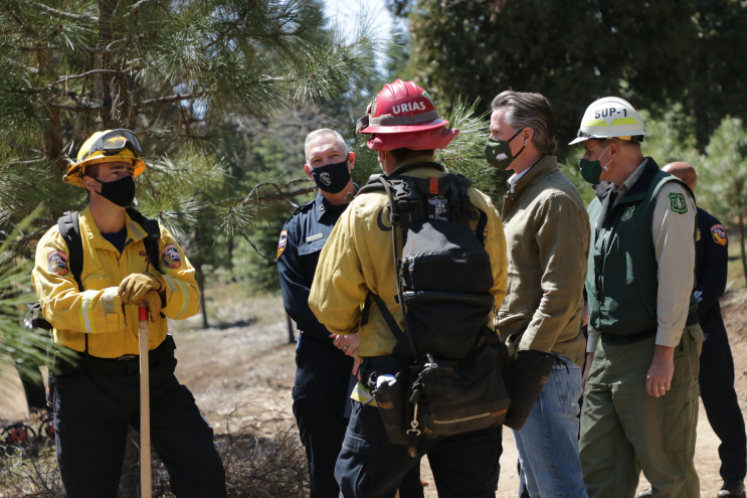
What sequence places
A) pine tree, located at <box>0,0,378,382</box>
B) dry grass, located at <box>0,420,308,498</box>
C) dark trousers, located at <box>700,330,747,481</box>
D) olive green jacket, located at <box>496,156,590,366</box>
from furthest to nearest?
1. dark trousers, located at <box>700,330,747,481</box>
2. dry grass, located at <box>0,420,308,498</box>
3. pine tree, located at <box>0,0,378,382</box>
4. olive green jacket, located at <box>496,156,590,366</box>

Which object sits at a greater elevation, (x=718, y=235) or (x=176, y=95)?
(x=176, y=95)

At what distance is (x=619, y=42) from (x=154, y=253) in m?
11.3

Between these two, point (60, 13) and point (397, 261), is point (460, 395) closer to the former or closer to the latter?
point (397, 261)

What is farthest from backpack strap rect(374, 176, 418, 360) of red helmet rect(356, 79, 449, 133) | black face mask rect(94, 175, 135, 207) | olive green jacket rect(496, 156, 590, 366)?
black face mask rect(94, 175, 135, 207)

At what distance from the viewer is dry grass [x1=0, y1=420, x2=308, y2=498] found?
365 cm

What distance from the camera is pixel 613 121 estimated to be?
2924mm

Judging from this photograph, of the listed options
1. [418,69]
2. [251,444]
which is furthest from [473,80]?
[251,444]

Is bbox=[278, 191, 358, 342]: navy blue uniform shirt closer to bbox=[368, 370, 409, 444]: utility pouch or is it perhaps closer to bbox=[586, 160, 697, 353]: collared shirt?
bbox=[368, 370, 409, 444]: utility pouch

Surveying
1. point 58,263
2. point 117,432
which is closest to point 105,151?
point 58,263

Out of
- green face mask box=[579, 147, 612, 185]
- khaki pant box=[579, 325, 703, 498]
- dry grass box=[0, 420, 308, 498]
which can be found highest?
green face mask box=[579, 147, 612, 185]

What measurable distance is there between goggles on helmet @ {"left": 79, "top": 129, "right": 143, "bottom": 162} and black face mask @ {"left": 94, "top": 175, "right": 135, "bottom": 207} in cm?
12

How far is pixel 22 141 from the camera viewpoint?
372 centimetres

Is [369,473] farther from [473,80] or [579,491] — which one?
[473,80]

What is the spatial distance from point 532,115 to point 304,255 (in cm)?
132
